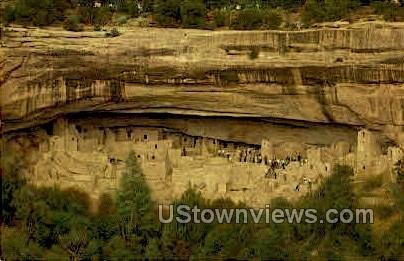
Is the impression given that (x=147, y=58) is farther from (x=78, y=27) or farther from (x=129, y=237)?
(x=129, y=237)

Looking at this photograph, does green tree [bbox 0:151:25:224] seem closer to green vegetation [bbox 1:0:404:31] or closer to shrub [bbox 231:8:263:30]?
green vegetation [bbox 1:0:404:31]

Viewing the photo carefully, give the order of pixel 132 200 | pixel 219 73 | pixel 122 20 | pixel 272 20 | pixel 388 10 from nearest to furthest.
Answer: pixel 132 200
pixel 219 73
pixel 388 10
pixel 272 20
pixel 122 20

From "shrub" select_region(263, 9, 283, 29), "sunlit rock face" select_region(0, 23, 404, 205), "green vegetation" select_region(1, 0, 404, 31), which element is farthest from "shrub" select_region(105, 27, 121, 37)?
"shrub" select_region(263, 9, 283, 29)

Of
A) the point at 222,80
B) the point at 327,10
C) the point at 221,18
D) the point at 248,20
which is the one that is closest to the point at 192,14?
the point at 221,18

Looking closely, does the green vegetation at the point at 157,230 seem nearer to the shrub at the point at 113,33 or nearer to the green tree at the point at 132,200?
the green tree at the point at 132,200

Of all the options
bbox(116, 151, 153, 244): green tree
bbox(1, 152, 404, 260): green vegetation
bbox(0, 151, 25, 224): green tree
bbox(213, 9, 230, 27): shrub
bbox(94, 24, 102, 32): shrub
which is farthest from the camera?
bbox(213, 9, 230, 27): shrub

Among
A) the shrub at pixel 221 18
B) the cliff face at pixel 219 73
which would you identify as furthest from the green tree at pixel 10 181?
Result: the shrub at pixel 221 18

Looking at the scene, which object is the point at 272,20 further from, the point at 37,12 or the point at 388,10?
the point at 37,12
